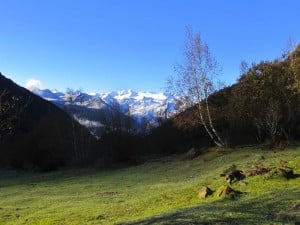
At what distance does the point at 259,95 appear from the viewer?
42094 millimetres

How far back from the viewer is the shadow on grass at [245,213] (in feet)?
42.2

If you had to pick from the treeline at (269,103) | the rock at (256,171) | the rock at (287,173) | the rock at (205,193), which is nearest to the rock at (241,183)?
the rock at (256,171)

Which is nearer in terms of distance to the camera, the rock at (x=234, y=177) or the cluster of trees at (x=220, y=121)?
the rock at (x=234, y=177)

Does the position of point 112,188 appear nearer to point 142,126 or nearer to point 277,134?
point 277,134

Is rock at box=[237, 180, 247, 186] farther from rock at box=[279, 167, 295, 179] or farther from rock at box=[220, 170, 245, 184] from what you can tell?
rock at box=[279, 167, 295, 179]

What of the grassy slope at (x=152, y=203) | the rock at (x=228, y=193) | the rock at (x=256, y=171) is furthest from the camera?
the rock at (x=256, y=171)

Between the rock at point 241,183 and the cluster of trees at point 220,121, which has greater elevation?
the cluster of trees at point 220,121

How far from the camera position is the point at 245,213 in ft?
45.1

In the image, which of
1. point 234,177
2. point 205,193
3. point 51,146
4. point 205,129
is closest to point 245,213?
point 205,193

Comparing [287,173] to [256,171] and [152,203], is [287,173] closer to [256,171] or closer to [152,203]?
[256,171]

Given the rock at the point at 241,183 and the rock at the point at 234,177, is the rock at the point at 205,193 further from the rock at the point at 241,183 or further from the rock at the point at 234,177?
the rock at the point at 234,177

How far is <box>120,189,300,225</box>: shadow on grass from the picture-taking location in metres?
12.9

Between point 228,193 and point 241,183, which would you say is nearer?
point 228,193

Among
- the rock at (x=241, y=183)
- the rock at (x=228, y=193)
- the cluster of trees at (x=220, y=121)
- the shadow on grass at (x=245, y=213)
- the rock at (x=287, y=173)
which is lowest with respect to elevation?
the shadow on grass at (x=245, y=213)
